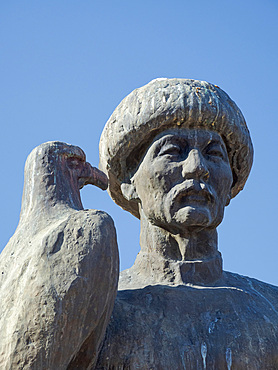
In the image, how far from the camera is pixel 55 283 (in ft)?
25.2

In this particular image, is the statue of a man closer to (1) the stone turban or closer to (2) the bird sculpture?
(1) the stone turban

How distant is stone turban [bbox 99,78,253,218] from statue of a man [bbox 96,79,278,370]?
1 cm

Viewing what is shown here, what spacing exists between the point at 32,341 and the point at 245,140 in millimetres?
3540

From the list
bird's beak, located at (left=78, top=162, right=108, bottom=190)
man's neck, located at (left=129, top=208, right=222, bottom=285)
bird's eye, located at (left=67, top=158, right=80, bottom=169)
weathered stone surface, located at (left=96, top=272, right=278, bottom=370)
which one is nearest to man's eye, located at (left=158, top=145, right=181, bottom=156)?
man's neck, located at (left=129, top=208, right=222, bottom=285)

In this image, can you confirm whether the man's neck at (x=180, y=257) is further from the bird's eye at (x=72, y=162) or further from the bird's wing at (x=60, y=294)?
the bird's wing at (x=60, y=294)

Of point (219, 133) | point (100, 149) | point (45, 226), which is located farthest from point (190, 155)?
point (45, 226)

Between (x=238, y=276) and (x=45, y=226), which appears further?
(x=238, y=276)

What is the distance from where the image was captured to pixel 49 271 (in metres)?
7.72

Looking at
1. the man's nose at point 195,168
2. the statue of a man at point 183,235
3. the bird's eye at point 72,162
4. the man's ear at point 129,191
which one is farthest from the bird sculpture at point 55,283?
the man's ear at point 129,191

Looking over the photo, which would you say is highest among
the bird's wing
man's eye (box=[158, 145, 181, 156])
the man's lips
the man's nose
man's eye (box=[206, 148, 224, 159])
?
man's eye (box=[206, 148, 224, 159])

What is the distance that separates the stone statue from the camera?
7.70 m

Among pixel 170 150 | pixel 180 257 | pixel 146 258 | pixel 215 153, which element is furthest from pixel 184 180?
pixel 146 258

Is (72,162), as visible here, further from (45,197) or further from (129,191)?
(129,191)

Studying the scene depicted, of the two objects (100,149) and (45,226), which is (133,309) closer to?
(45,226)
